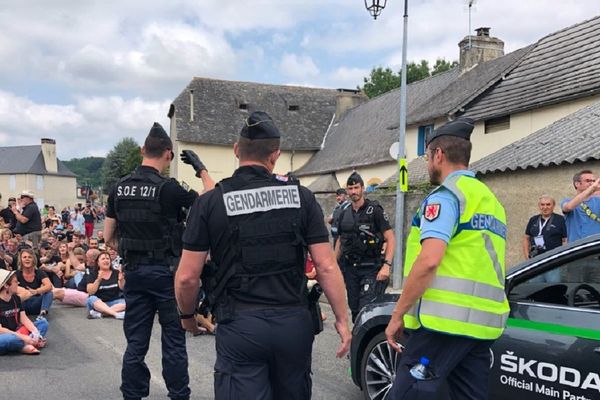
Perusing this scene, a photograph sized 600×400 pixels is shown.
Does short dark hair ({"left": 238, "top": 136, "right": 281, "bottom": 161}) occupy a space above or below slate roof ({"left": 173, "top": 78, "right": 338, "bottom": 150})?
below

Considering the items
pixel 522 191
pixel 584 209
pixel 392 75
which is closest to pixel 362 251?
pixel 584 209

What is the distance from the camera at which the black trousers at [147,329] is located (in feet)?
13.2

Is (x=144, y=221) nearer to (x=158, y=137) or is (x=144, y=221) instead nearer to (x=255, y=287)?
(x=158, y=137)

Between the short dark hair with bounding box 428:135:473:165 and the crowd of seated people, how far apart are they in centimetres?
366

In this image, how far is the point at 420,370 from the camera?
104 inches

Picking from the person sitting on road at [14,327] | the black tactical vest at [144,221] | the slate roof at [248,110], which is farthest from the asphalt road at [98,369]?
the slate roof at [248,110]

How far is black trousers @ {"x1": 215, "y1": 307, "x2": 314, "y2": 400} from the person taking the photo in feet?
8.29

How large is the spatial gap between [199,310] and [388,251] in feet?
10.8

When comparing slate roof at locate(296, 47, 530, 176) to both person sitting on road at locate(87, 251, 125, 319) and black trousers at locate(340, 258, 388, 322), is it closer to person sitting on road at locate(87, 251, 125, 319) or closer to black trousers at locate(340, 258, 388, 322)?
person sitting on road at locate(87, 251, 125, 319)

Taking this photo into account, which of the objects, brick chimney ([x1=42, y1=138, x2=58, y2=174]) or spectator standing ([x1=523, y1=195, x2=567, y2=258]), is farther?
brick chimney ([x1=42, y1=138, x2=58, y2=174])

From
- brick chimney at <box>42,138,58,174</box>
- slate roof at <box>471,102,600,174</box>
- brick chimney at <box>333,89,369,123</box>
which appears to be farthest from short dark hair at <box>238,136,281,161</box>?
brick chimney at <box>42,138,58,174</box>

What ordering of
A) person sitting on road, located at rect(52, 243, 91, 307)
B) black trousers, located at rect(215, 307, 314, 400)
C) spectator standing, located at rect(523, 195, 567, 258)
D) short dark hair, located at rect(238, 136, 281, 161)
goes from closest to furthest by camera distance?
black trousers, located at rect(215, 307, 314, 400)
short dark hair, located at rect(238, 136, 281, 161)
spectator standing, located at rect(523, 195, 567, 258)
person sitting on road, located at rect(52, 243, 91, 307)

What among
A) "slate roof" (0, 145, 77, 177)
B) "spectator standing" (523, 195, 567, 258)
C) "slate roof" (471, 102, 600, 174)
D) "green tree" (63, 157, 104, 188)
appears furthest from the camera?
"green tree" (63, 157, 104, 188)

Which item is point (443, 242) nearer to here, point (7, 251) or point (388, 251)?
point (388, 251)
